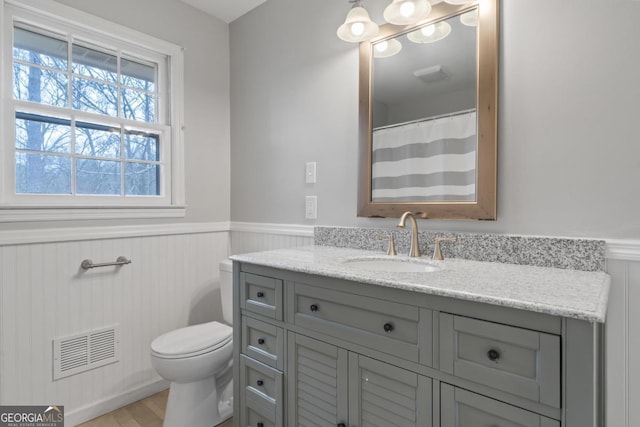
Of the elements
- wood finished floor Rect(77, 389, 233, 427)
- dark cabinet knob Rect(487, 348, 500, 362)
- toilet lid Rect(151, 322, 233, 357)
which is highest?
dark cabinet knob Rect(487, 348, 500, 362)

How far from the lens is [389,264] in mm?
1545

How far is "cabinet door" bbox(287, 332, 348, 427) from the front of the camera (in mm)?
1188

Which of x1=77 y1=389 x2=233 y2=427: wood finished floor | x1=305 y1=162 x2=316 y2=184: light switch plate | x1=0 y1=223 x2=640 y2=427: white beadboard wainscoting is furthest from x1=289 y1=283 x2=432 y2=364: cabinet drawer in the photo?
x1=77 y1=389 x2=233 y2=427: wood finished floor

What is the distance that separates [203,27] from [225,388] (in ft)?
7.70

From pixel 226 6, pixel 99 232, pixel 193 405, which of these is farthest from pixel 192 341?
pixel 226 6

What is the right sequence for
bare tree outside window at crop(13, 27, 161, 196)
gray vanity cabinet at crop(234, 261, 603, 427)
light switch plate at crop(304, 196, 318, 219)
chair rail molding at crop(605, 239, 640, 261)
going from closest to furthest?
1. gray vanity cabinet at crop(234, 261, 603, 427)
2. chair rail molding at crop(605, 239, 640, 261)
3. bare tree outside window at crop(13, 27, 161, 196)
4. light switch plate at crop(304, 196, 318, 219)

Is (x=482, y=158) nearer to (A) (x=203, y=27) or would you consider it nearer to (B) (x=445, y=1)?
(B) (x=445, y=1)

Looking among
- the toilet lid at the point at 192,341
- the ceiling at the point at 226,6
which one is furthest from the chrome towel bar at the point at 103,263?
the ceiling at the point at 226,6

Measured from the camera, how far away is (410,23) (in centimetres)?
152

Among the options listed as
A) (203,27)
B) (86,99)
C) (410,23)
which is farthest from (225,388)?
(203,27)

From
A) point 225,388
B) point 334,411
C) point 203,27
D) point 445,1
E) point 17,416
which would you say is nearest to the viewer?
point 334,411

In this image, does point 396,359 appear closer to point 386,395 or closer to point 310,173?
point 386,395

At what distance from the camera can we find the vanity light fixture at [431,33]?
4.93 feet

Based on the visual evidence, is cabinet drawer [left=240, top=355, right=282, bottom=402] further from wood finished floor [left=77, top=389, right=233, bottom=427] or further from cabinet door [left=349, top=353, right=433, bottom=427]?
wood finished floor [left=77, top=389, right=233, bottom=427]
